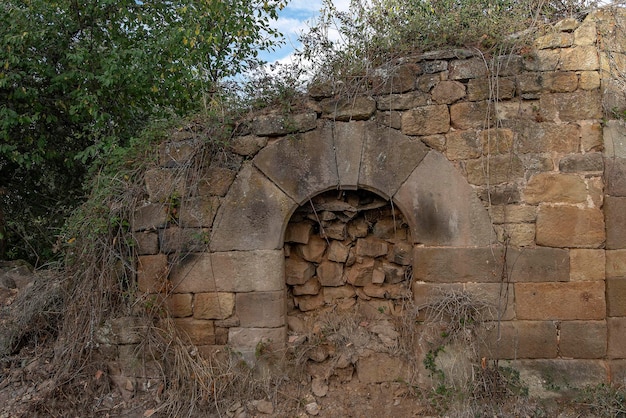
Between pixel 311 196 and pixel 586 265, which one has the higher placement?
pixel 311 196

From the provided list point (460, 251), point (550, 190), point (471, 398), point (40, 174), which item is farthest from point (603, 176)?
point (40, 174)

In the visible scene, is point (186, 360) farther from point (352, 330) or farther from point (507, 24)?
point (507, 24)

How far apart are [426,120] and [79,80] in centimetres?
367

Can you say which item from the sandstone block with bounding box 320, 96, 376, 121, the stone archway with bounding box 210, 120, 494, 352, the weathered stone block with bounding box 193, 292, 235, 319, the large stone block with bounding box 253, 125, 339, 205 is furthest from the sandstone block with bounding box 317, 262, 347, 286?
the sandstone block with bounding box 320, 96, 376, 121

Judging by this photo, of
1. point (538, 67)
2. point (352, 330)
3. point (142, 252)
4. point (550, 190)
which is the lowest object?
point (352, 330)

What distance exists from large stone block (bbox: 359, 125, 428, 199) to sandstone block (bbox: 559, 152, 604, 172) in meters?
0.96

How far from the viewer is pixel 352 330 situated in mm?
3635

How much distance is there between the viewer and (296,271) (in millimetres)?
3717

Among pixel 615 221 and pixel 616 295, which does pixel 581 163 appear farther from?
pixel 616 295

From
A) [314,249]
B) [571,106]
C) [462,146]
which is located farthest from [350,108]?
[571,106]

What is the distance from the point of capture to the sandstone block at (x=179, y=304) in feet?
11.7

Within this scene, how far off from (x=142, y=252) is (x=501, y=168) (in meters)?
2.69

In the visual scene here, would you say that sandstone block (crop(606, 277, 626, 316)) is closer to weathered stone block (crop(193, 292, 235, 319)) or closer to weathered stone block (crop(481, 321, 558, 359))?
weathered stone block (crop(481, 321, 558, 359))

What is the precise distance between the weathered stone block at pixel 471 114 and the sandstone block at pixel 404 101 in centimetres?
22
